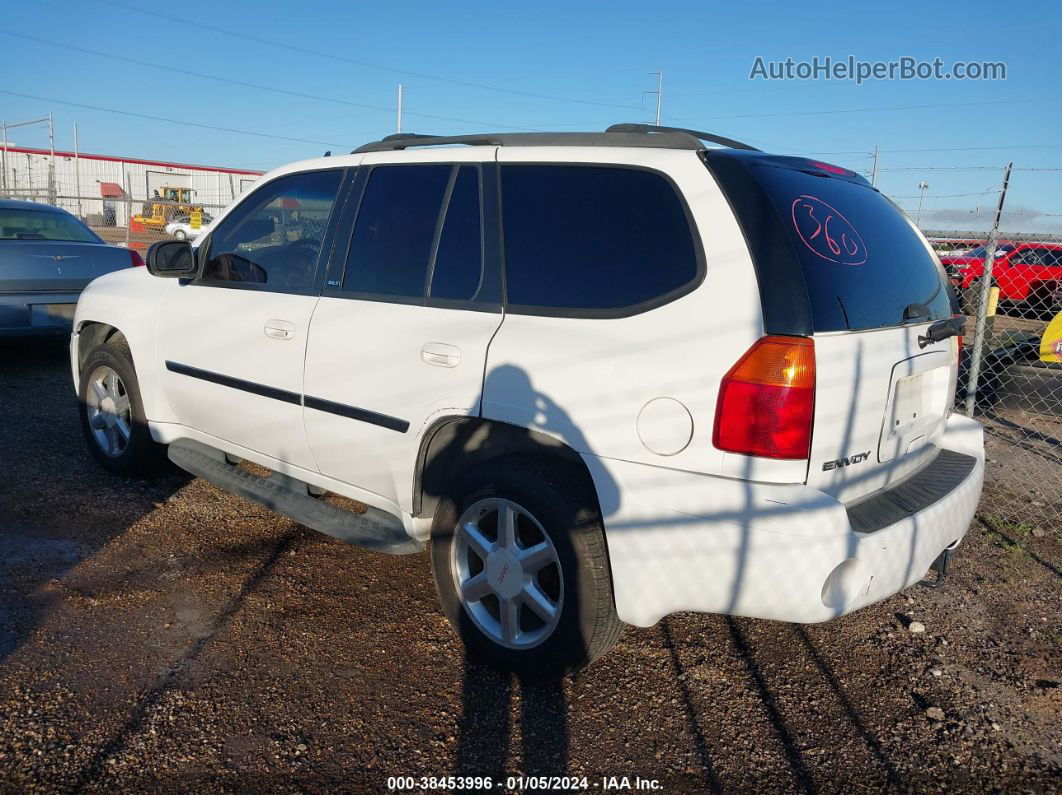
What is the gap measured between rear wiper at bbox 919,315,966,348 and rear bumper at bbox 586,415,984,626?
0.65 metres

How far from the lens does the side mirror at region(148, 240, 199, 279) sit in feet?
13.8

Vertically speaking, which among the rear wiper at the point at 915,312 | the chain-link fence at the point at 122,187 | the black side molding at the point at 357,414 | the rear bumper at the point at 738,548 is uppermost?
the chain-link fence at the point at 122,187

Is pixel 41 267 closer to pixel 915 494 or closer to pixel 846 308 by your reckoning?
pixel 846 308

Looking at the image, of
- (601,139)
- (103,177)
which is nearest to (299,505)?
(601,139)

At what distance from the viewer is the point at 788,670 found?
3.26 m

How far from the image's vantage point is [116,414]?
489 centimetres

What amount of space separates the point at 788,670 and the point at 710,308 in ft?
5.32

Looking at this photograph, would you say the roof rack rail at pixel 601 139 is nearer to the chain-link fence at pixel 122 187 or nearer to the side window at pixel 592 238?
the side window at pixel 592 238

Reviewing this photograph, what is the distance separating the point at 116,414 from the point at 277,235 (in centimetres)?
169

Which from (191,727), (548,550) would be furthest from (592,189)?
(191,727)

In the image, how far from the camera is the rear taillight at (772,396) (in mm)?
2439

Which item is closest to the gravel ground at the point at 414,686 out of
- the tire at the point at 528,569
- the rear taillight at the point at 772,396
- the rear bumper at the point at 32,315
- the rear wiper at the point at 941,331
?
the tire at the point at 528,569

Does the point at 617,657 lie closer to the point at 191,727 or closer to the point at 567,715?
the point at 567,715

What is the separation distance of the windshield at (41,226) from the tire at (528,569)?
6.57 metres
